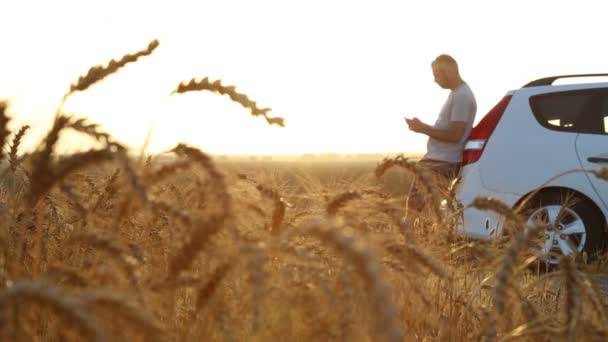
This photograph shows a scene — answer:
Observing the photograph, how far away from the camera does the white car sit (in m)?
7.53

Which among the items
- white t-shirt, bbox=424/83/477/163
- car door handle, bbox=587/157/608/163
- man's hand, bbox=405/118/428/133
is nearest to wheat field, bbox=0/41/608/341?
man's hand, bbox=405/118/428/133

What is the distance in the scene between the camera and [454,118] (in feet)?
23.8

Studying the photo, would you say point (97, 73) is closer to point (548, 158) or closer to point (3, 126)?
point (3, 126)

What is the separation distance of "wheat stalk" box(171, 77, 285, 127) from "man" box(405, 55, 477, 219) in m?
5.41

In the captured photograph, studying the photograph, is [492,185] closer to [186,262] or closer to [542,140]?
[542,140]

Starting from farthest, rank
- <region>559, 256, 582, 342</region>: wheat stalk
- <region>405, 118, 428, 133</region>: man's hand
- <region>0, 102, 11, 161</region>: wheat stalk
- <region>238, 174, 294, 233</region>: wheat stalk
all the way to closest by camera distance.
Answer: <region>405, 118, 428, 133</region>: man's hand < <region>238, 174, 294, 233</region>: wheat stalk < <region>0, 102, 11, 161</region>: wheat stalk < <region>559, 256, 582, 342</region>: wheat stalk

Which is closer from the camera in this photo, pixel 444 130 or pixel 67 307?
pixel 67 307

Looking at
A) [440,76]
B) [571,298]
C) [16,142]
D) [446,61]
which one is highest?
[446,61]

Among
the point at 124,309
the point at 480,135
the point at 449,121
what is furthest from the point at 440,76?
the point at 124,309

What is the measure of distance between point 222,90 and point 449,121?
5745 millimetres

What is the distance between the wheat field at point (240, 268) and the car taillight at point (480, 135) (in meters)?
4.80

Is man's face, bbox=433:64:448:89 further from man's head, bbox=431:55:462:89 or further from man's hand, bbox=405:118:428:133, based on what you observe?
man's hand, bbox=405:118:428:133

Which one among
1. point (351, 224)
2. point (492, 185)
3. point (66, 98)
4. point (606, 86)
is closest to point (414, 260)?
point (351, 224)

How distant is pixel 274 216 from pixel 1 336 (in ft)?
3.37
